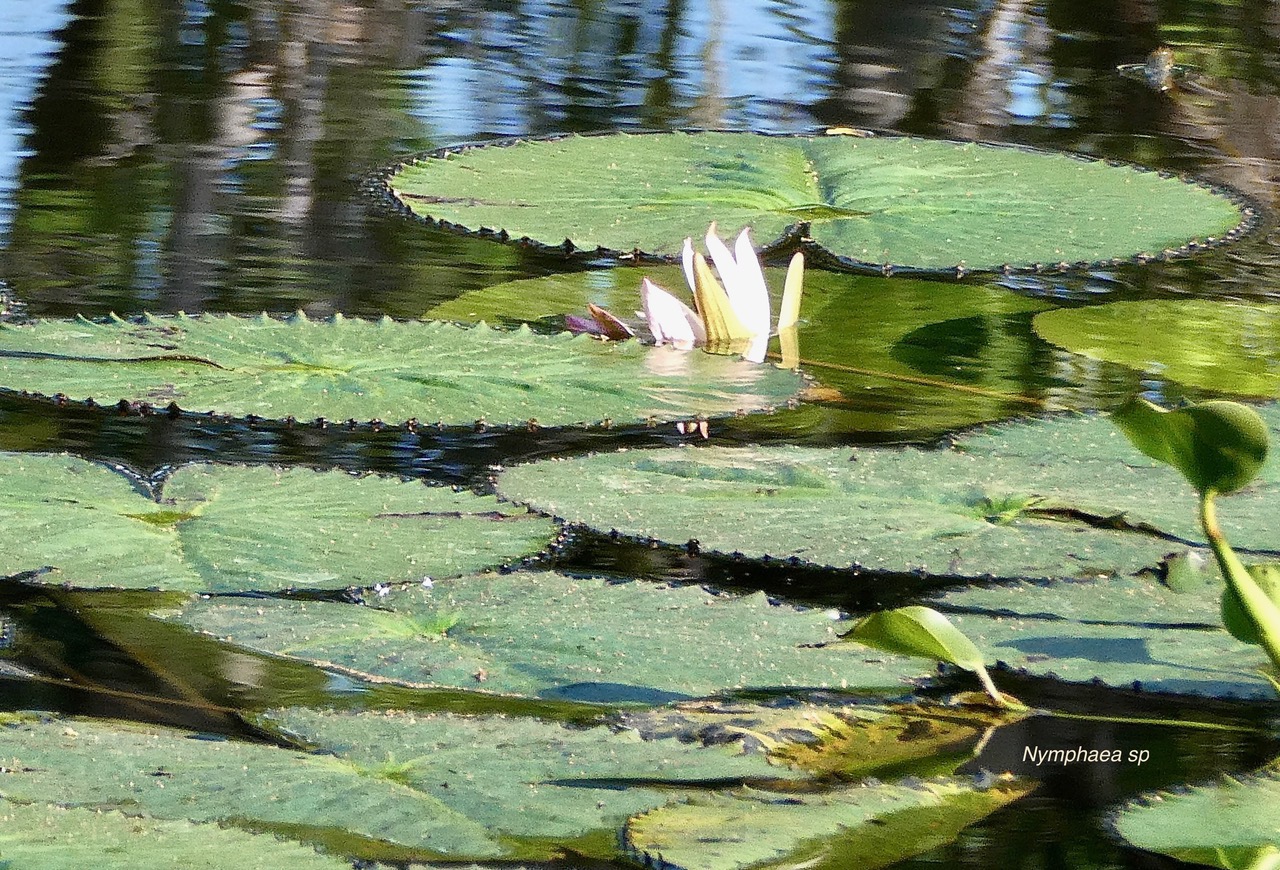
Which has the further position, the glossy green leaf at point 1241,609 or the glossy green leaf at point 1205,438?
the glossy green leaf at point 1241,609

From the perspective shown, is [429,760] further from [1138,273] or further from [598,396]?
[1138,273]

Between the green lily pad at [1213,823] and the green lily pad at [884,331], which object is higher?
the green lily pad at [1213,823]

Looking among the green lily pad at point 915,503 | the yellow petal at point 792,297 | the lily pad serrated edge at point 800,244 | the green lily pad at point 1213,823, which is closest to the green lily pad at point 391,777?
the green lily pad at point 1213,823

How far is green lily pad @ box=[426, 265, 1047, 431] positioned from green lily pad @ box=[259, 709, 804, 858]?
79cm

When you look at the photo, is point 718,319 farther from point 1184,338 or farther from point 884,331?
point 1184,338

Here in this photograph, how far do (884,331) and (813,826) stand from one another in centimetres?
125

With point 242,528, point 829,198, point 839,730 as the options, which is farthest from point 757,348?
point 839,730

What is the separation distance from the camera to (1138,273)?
8.18 ft

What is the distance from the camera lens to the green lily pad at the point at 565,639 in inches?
48.8

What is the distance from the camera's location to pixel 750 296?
2.13 m

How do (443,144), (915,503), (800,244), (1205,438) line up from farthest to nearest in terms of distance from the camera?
(443,144) → (800,244) → (915,503) → (1205,438)

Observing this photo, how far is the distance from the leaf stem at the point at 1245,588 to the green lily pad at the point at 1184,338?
Answer: 3.00 ft

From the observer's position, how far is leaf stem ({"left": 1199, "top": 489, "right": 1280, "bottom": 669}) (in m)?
1.09

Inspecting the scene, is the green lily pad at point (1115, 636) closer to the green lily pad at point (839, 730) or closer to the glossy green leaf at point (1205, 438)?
the green lily pad at point (839, 730)
